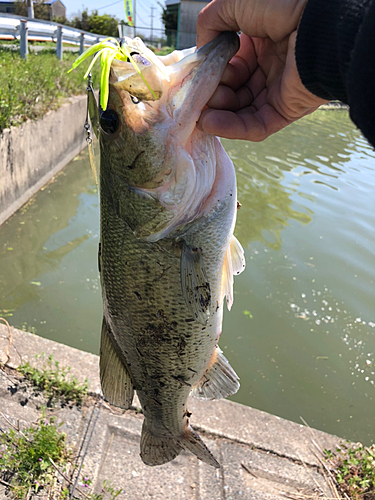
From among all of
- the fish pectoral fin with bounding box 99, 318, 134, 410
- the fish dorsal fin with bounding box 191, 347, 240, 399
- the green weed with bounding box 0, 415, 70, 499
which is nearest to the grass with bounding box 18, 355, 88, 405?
the green weed with bounding box 0, 415, 70, 499

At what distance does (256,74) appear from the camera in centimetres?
164

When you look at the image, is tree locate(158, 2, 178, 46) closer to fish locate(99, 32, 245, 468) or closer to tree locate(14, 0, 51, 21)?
tree locate(14, 0, 51, 21)

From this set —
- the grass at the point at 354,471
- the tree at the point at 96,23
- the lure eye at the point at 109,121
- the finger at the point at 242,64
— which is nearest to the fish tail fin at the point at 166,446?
the grass at the point at 354,471

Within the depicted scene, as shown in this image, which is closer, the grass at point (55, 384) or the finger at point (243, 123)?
the finger at point (243, 123)

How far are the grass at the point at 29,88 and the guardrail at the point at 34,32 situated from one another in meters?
0.61

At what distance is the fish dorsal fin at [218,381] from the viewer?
1893mm

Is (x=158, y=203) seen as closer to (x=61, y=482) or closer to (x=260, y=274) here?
(x=61, y=482)

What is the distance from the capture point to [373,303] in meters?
5.14

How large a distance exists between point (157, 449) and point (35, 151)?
18.5 feet

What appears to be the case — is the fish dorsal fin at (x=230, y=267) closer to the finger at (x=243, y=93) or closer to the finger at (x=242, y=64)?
the finger at (x=243, y=93)

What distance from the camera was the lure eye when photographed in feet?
4.61

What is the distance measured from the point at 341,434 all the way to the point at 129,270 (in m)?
3.10

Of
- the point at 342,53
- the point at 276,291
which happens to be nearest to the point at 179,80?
the point at 342,53

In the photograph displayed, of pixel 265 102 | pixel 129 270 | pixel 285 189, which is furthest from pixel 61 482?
pixel 285 189
